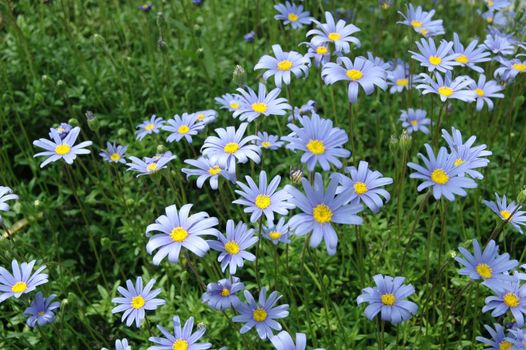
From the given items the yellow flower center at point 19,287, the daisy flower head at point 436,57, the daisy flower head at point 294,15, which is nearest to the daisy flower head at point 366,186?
the daisy flower head at point 436,57

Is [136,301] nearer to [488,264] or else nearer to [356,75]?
[356,75]

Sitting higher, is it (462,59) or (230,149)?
(462,59)

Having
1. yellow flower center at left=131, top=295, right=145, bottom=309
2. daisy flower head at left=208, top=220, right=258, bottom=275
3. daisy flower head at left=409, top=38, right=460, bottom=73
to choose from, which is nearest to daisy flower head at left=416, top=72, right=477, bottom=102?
daisy flower head at left=409, top=38, right=460, bottom=73

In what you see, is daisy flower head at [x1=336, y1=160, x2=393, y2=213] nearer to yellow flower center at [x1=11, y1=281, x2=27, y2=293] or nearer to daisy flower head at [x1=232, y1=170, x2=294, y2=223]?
daisy flower head at [x1=232, y1=170, x2=294, y2=223]

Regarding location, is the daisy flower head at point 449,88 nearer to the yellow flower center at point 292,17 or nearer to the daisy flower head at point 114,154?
the yellow flower center at point 292,17

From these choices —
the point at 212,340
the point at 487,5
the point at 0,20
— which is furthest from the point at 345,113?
the point at 0,20

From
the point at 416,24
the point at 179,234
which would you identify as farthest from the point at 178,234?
the point at 416,24

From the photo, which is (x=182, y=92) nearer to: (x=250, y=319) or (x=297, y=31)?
(x=297, y=31)

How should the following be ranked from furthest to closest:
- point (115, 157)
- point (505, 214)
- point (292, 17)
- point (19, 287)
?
point (292, 17) → point (115, 157) → point (505, 214) → point (19, 287)
